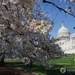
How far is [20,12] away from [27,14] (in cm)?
22

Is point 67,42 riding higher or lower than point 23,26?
lower

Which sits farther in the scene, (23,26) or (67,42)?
(67,42)

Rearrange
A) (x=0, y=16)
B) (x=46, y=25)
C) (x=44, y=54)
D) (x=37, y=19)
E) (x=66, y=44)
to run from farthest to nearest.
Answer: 1. (x=66, y=44)
2. (x=44, y=54)
3. (x=37, y=19)
4. (x=46, y=25)
5. (x=0, y=16)

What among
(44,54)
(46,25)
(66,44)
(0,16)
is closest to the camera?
(0,16)

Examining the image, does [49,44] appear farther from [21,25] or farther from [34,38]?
[21,25]

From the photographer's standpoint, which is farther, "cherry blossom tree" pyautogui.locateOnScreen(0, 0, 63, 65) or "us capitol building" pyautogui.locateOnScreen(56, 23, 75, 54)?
"us capitol building" pyautogui.locateOnScreen(56, 23, 75, 54)

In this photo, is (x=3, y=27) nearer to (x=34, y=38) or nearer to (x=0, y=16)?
(x=0, y=16)

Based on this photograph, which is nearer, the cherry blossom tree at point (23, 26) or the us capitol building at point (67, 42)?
the cherry blossom tree at point (23, 26)

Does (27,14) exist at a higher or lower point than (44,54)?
higher

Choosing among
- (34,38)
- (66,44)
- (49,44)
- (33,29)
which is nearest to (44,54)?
(49,44)

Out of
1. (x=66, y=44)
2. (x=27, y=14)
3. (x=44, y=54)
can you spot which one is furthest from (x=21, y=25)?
(x=66, y=44)

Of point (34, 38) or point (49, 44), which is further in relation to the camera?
point (49, 44)

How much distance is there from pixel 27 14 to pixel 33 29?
54 cm

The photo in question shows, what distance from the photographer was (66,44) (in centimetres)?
12675
